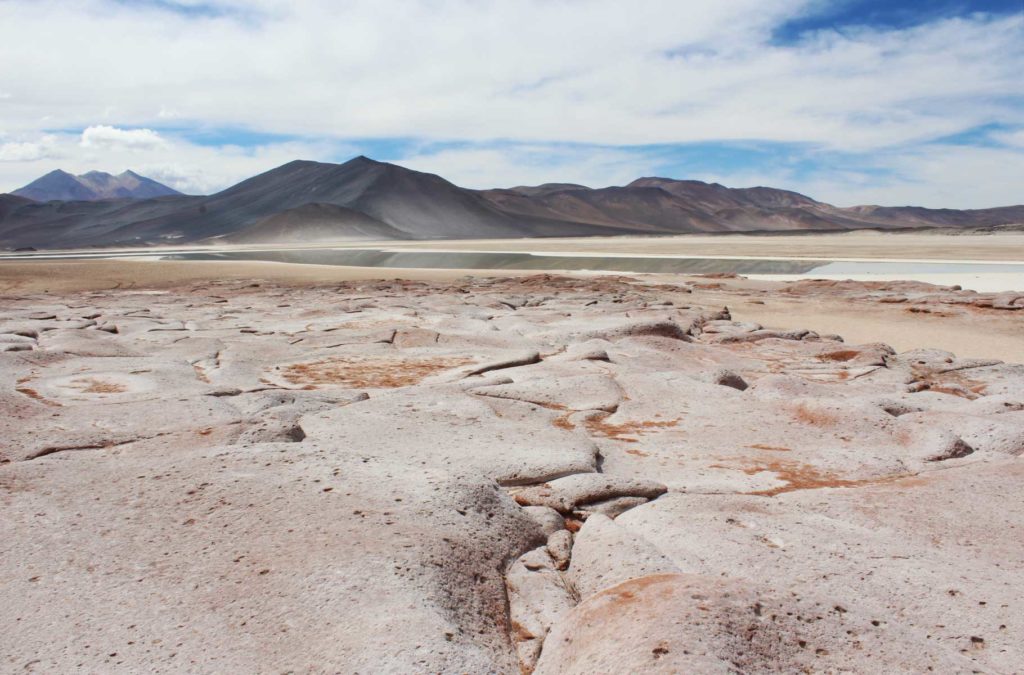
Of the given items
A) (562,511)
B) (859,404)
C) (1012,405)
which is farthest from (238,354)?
(1012,405)

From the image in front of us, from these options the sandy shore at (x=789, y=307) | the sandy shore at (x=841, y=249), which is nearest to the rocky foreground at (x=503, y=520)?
the sandy shore at (x=789, y=307)

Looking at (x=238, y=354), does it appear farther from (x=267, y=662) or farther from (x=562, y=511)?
(x=267, y=662)

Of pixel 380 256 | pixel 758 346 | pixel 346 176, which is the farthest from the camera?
pixel 346 176

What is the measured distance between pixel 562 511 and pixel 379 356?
3.24m

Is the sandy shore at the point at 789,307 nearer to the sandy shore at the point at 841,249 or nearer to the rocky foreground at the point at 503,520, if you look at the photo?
the rocky foreground at the point at 503,520

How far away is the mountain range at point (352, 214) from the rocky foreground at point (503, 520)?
7085 cm

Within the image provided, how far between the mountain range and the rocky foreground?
70855 millimetres

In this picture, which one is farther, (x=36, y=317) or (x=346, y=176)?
(x=346, y=176)

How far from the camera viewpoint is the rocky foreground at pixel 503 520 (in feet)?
5.89

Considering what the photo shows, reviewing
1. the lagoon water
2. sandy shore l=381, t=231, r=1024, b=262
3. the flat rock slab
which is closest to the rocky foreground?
the flat rock slab

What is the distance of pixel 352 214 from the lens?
8262 cm

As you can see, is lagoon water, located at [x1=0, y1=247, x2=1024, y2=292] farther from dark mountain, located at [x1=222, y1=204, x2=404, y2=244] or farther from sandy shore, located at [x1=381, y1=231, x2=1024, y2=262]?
dark mountain, located at [x1=222, y1=204, x2=404, y2=244]

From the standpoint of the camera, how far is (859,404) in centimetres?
392

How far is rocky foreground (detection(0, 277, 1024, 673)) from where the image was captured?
1.79 metres
